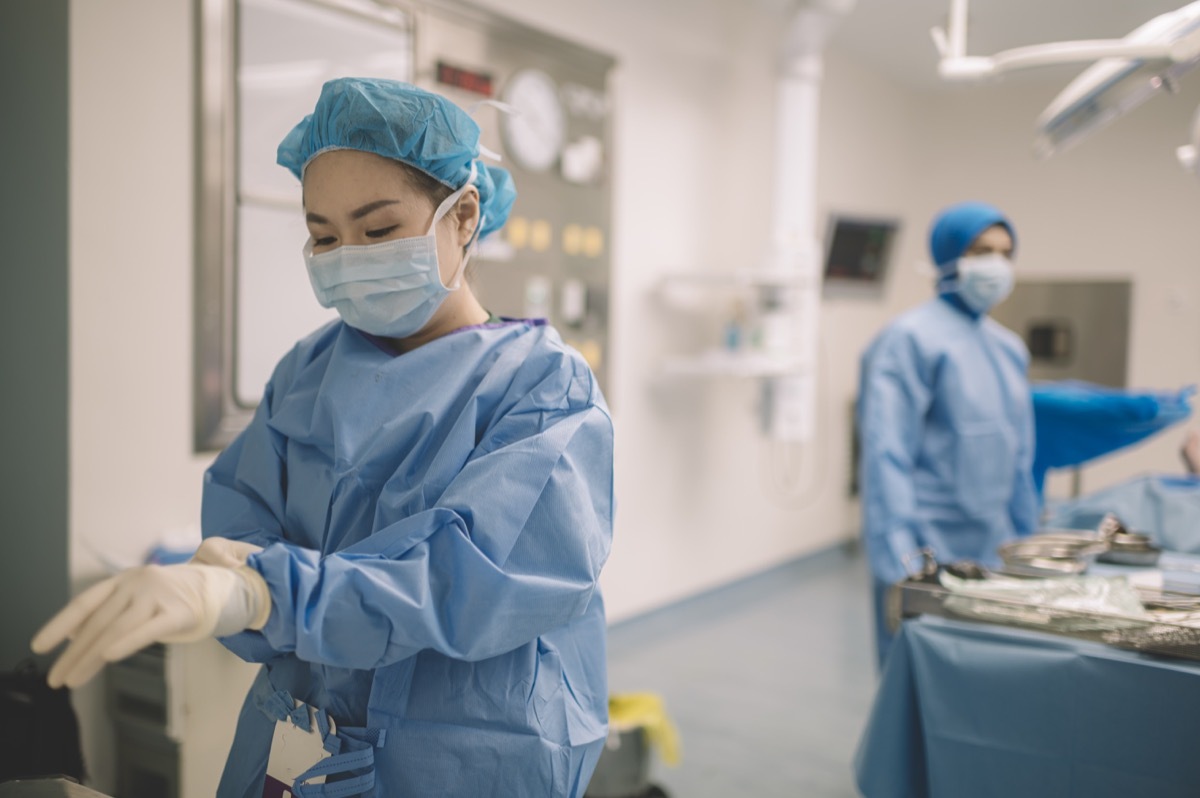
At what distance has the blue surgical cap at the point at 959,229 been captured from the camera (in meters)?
2.37

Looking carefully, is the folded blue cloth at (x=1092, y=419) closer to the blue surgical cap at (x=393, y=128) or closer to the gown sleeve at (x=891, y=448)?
the gown sleeve at (x=891, y=448)

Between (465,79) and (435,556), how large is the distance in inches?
89.4

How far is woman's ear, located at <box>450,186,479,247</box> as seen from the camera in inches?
45.1

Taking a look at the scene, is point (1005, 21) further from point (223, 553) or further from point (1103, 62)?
point (223, 553)

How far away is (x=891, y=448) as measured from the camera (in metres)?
2.19

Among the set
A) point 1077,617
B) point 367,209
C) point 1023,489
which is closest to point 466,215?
point 367,209

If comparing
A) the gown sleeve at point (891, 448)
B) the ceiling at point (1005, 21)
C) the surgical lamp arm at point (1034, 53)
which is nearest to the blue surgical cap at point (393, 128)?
the surgical lamp arm at point (1034, 53)

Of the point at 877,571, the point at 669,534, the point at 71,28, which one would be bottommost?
the point at 669,534

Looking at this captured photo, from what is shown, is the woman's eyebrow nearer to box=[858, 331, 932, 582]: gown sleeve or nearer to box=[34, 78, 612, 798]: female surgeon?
box=[34, 78, 612, 798]: female surgeon

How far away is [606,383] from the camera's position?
138 inches

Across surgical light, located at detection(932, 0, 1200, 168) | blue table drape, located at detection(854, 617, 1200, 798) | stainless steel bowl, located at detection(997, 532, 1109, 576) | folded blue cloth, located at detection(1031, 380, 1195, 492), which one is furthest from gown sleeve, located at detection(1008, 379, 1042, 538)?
blue table drape, located at detection(854, 617, 1200, 798)

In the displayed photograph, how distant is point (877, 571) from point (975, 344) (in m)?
0.66

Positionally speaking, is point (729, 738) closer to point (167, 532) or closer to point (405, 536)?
point (167, 532)

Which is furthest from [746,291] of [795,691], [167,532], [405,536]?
[405,536]
